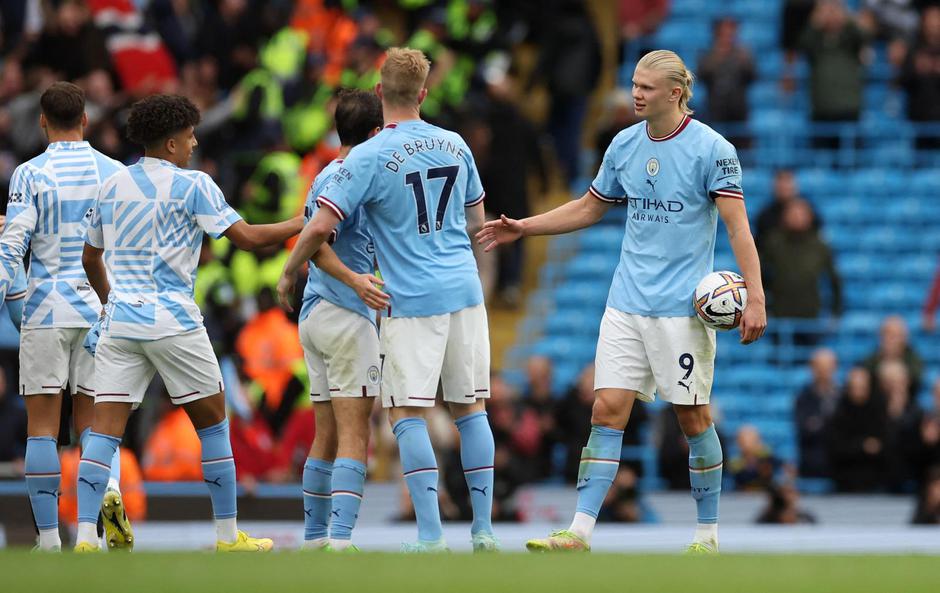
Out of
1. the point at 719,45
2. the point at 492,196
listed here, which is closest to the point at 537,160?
the point at 492,196

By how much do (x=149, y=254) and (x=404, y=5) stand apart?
15.1 meters

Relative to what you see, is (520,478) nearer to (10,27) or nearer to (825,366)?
(825,366)

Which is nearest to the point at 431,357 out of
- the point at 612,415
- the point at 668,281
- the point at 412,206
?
the point at 412,206

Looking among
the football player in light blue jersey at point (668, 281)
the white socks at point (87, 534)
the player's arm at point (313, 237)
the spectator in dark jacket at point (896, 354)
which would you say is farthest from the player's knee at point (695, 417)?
the spectator in dark jacket at point (896, 354)

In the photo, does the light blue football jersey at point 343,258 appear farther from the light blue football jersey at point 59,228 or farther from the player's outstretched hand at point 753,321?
the player's outstretched hand at point 753,321

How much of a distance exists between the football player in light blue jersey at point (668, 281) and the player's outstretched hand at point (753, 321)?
0.19ft

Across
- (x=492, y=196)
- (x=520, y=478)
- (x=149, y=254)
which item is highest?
(x=492, y=196)

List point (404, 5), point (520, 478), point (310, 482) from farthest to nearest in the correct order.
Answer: point (404, 5)
point (520, 478)
point (310, 482)

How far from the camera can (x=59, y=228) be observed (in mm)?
9906

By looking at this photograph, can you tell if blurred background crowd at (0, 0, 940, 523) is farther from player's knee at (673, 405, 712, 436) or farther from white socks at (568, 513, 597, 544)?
white socks at (568, 513, 597, 544)

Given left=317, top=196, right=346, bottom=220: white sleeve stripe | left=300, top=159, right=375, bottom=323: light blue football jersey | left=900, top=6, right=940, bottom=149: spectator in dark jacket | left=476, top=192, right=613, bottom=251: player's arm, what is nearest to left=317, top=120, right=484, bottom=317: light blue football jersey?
left=317, top=196, right=346, bottom=220: white sleeve stripe

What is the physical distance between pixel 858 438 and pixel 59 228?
33.9 feet

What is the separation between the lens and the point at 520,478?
1703 cm

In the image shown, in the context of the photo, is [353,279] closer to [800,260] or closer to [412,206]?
[412,206]
